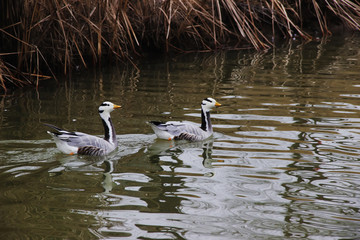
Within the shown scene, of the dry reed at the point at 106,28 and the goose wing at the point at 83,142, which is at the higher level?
the dry reed at the point at 106,28

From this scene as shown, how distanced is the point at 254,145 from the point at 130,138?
205 centimetres

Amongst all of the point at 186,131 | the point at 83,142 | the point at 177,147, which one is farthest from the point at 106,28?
the point at 83,142

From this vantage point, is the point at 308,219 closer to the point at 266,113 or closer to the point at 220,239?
the point at 220,239

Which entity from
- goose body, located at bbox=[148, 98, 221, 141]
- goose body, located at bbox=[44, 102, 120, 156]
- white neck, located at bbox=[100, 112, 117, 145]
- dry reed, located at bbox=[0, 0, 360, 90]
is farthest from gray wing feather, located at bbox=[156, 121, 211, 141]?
dry reed, located at bbox=[0, 0, 360, 90]

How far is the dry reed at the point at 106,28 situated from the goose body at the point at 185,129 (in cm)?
422

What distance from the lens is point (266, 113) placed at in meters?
10.7

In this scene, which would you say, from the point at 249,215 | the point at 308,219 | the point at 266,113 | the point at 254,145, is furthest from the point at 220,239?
the point at 266,113

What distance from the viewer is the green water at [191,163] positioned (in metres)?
6.13

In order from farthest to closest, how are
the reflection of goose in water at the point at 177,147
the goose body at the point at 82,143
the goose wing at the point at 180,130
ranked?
the goose wing at the point at 180,130 → the reflection of goose in water at the point at 177,147 → the goose body at the point at 82,143

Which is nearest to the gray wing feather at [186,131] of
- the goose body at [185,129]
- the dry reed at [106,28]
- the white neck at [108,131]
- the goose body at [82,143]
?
the goose body at [185,129]

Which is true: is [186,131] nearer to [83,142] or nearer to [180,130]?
[180,130]

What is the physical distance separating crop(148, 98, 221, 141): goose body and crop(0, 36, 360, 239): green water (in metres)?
0.16

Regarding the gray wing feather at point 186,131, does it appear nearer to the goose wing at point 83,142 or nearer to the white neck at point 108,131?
the white neck at point 108,131

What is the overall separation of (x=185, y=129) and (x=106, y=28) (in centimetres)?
619
